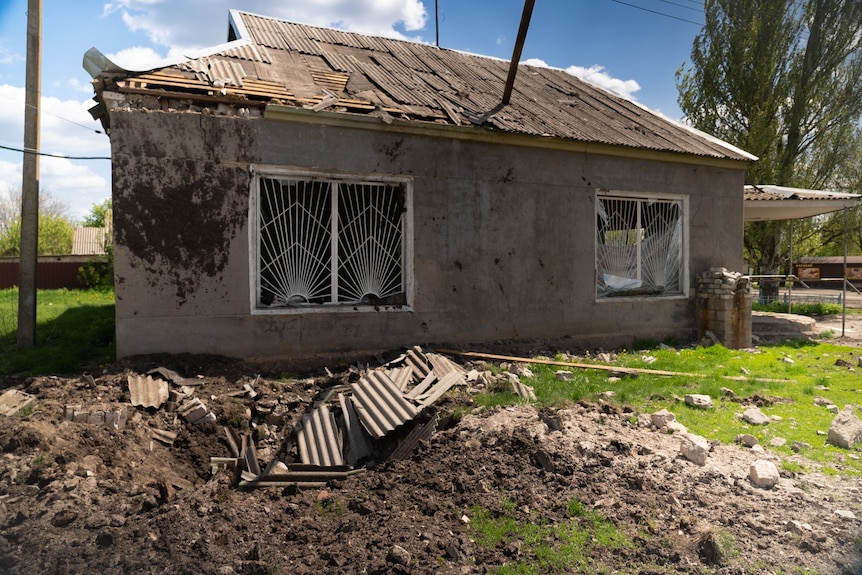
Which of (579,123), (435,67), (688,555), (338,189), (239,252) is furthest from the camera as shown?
(435,67)

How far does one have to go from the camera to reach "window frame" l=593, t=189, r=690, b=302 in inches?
367

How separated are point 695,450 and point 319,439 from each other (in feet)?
10.8

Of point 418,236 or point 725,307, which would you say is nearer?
point 418,236

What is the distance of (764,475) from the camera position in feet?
14.0

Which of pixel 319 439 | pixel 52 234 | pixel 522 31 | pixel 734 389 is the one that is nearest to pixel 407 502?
pixel 319 439

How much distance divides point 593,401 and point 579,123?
17.9 ft

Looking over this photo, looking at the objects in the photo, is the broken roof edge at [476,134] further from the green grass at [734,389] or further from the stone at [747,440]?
the stone at [747,440]

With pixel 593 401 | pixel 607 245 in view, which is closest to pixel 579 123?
pixel 607 245

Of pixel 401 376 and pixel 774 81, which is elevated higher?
pixel 774 81

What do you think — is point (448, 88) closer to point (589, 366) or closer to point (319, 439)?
point (589, 366)


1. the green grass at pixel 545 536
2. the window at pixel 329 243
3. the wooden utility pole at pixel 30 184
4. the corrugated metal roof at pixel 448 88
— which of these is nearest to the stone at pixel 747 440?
the green grass at pixel 545 536

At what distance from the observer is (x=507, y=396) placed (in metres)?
6.00

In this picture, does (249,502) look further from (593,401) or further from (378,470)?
(593,401)

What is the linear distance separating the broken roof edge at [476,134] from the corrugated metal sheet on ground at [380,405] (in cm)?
329
